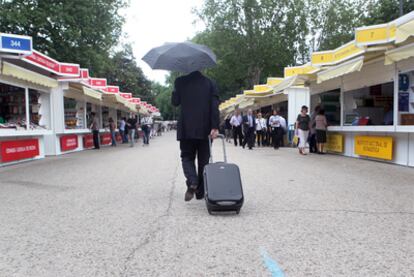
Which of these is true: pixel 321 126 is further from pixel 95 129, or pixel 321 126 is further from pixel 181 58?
pixel 95 129

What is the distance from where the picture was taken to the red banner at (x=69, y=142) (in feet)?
51.2

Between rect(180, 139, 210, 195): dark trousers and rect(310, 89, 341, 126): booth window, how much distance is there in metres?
9.72

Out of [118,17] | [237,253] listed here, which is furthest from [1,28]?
[237,253]

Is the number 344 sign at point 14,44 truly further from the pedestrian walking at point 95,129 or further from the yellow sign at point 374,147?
the yellow sign at point 374,147

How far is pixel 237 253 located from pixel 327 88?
12.2 metres

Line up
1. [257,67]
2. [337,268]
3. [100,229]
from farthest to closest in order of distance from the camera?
[257,67] < [100,229] < [337,268]

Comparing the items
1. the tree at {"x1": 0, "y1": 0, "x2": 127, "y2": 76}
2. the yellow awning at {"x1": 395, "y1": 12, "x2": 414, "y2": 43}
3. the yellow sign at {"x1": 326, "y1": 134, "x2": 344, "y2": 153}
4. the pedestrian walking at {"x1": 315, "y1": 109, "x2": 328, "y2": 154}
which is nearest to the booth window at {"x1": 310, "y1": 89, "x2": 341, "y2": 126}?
the yellow sign at {"x1": 326, "y1": 134, "x2": 344, "y2": 153}

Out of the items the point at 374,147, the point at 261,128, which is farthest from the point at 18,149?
the point at 261,128

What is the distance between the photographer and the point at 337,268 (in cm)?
304

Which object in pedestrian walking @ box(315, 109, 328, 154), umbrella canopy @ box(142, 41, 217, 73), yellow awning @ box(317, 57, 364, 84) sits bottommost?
pedestrian walking @ box(315, 109, 328, 154)

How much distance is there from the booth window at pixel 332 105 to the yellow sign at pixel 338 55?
71.4 inches

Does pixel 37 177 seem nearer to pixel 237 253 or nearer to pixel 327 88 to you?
pixel 237 253

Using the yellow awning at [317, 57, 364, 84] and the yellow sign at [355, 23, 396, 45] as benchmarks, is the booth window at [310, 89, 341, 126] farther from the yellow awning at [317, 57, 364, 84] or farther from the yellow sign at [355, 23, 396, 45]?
the yellow sign at [355, 23, 396, 45]

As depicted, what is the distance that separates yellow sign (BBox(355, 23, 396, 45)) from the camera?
A: 8930 mm
